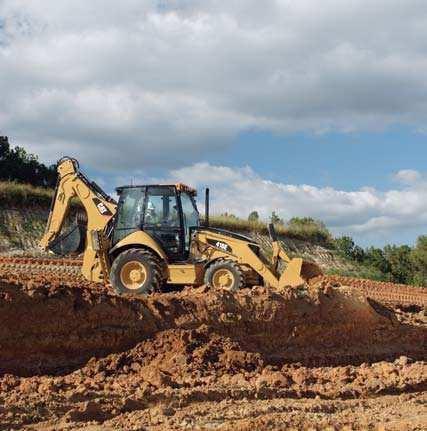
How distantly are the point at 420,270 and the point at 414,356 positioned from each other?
84.0ft

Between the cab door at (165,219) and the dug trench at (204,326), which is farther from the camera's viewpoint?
the cab door at (165,219)

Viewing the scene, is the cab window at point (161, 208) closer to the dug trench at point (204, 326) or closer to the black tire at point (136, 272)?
the black tire at point (136, 272)

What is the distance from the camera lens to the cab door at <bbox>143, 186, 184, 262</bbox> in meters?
12.0

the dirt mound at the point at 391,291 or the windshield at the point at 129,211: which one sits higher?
the windshield at the point at 129,211

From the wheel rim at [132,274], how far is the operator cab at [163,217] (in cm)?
58

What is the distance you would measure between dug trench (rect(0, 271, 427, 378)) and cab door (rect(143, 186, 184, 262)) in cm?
206

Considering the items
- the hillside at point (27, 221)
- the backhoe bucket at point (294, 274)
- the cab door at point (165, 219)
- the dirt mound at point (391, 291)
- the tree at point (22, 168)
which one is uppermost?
the tree at point (22, 168)

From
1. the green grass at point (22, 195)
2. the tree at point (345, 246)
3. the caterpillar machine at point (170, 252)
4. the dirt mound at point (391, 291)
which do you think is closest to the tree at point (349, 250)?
the tree at point (345, 246)

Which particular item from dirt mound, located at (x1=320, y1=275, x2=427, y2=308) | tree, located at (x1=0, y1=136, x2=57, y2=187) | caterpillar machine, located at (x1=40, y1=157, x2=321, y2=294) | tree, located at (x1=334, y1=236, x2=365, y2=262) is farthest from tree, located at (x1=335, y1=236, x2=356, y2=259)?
caterpillar machine, located at (x1=40, y1=157, x2=321, y2=294)

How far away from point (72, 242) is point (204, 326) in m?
4.71

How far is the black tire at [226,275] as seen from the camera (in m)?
11.6

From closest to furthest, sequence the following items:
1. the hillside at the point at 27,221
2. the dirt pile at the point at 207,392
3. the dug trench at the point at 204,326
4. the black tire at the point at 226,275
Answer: the dirt pile at the point at 207,392
the dug trench at the point at 204,326
the black tire at the point at 226,275
the hillside at the point at 27,221

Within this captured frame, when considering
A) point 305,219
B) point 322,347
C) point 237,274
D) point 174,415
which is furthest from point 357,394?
point 305,219

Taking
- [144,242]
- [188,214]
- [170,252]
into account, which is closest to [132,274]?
[144,242]
